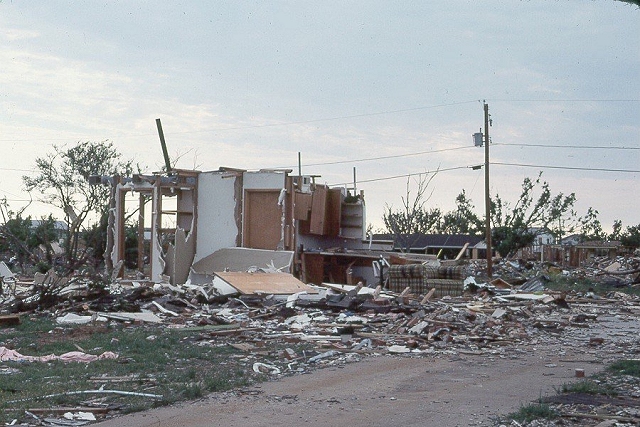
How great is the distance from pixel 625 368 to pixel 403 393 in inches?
126

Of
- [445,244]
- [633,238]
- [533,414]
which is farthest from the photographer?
[445,244]

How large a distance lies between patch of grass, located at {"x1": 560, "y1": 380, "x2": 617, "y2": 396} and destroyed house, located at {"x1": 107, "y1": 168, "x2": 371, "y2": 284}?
17.6 metres

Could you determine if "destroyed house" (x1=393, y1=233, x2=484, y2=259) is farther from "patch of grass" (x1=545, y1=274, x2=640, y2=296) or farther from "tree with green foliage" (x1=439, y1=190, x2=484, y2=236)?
"patch of grass" (x1=545, y1=274, x2=640, y2=296)

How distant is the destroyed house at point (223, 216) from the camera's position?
88.3 feet

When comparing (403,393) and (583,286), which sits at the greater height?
(583,286)

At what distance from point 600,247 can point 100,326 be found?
5744 cm

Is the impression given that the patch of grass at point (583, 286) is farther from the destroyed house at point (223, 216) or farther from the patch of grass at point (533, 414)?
the patch of grass at point (533, 414)

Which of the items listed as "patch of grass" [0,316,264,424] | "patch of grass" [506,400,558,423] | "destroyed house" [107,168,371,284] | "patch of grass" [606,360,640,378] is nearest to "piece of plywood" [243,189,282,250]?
"destroyed house" [107,168,371,284]

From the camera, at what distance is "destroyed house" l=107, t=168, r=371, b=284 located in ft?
88.3

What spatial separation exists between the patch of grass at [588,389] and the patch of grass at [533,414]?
1.13m

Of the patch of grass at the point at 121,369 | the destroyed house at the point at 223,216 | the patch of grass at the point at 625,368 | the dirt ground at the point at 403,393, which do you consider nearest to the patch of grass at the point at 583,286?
the destroyed house at the point at 223,216

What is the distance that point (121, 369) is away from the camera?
10062mm

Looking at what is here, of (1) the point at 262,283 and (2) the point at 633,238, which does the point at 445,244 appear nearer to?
(2) the point at 633,238

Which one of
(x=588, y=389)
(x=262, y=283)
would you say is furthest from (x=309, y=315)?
(x=588, y=389)
